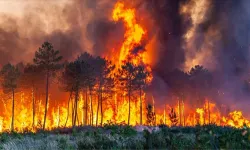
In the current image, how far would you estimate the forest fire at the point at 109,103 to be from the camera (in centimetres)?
6355

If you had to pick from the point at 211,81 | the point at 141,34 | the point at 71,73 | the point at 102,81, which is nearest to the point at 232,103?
the point at 211,81

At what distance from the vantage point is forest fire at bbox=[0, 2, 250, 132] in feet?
208

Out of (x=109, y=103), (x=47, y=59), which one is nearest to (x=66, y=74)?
(x=47, y=59)

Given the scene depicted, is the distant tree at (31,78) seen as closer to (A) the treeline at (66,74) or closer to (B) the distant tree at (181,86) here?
(A) the treeline at (66,74)

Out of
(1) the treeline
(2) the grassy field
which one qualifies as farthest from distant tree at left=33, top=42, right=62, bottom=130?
(2) the grassy field

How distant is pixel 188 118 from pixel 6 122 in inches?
2031

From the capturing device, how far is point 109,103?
3671 inches

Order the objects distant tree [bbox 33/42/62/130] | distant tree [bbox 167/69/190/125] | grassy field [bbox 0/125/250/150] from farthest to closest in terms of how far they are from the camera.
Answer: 1. distant tree [bbox 167/69/190/125]
2. distant tree [bbox 33/42/62/130]
3. grassy field [bbox 0/125/250/150]

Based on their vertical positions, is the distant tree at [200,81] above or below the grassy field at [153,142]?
above

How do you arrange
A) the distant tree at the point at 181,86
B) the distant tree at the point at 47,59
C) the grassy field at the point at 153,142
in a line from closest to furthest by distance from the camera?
the grassy field at the point at 153,142, the distant tree at the point at 47,59, the distant tree at the point at 181,86

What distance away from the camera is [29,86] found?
219 feet

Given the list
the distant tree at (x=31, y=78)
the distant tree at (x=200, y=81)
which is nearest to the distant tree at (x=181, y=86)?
the distant tree at (x=200, y=81)

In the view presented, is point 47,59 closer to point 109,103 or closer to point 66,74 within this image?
point 66,74

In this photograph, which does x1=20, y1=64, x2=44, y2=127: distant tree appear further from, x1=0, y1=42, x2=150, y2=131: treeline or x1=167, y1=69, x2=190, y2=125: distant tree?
x1=167, y1=69, x2=190, y2=125: distant tree
